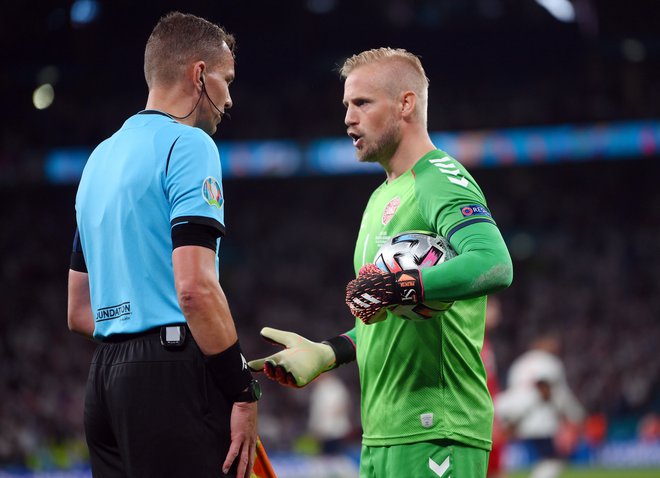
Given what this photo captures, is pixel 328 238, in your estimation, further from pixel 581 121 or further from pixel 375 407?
pixel 375 407

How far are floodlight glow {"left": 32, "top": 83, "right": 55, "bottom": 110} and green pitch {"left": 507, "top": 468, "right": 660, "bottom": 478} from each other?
58.7ft

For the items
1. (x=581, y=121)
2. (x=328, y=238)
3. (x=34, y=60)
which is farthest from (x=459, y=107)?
(x=34, y=60)

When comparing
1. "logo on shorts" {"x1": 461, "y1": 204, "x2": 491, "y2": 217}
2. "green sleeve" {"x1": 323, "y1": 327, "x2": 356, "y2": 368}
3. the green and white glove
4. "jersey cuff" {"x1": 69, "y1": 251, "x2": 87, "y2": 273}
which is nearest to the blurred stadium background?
"green sleeve" {"x1": 323, "y1": 327, "x2": 356, "y2": 368}

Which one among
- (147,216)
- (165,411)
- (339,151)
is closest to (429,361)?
(165,411)

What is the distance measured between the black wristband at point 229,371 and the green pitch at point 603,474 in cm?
1251

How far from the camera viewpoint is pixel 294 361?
389 centimetres

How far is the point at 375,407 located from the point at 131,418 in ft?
3.78

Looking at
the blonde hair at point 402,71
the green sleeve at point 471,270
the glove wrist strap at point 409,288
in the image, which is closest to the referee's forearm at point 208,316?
the glove wrist strap at point 409,288

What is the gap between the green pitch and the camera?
48.5 feet

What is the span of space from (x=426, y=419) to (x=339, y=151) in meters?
22.0

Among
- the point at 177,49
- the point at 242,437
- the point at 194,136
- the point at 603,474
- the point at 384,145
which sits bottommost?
the point at 603,474

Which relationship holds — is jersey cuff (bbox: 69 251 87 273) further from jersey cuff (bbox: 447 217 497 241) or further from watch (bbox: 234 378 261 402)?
jersey cuff (bbox: 447 217 497 241)

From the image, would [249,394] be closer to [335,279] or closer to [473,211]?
[473,211]

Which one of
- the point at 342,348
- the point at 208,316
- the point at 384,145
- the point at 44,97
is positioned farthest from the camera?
the point at 44,97
